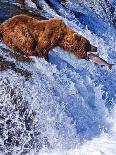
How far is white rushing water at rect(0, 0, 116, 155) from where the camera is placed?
32.0 ft

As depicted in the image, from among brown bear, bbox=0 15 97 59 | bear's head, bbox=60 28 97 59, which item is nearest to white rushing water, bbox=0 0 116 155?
bear's head, bbox=60 28 97 59

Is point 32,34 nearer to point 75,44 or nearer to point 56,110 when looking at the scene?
point 75,44

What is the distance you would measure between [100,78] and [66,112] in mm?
2582

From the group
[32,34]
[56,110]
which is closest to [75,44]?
[32,34]

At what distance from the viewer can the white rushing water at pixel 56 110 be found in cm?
974

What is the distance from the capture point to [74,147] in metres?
10.5

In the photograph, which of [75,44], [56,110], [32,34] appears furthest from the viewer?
[75,44]

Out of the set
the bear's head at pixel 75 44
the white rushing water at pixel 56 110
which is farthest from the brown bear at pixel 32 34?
the white rushing water at pixel 56 110

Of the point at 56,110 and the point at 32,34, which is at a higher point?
the point at 32,34

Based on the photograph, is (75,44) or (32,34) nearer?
(32,34)

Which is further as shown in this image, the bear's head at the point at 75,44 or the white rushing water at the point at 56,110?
the bear's head at the point at 75,44

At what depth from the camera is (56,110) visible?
34.2 feet

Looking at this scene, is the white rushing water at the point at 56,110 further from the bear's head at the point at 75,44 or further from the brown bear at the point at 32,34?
the brown bear at the point at 32,34

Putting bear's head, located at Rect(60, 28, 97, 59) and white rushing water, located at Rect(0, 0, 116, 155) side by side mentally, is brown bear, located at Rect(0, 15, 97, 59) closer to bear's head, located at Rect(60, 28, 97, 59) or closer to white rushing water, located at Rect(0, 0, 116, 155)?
bear's head, located at Rect(60, 28, 97, 59)
